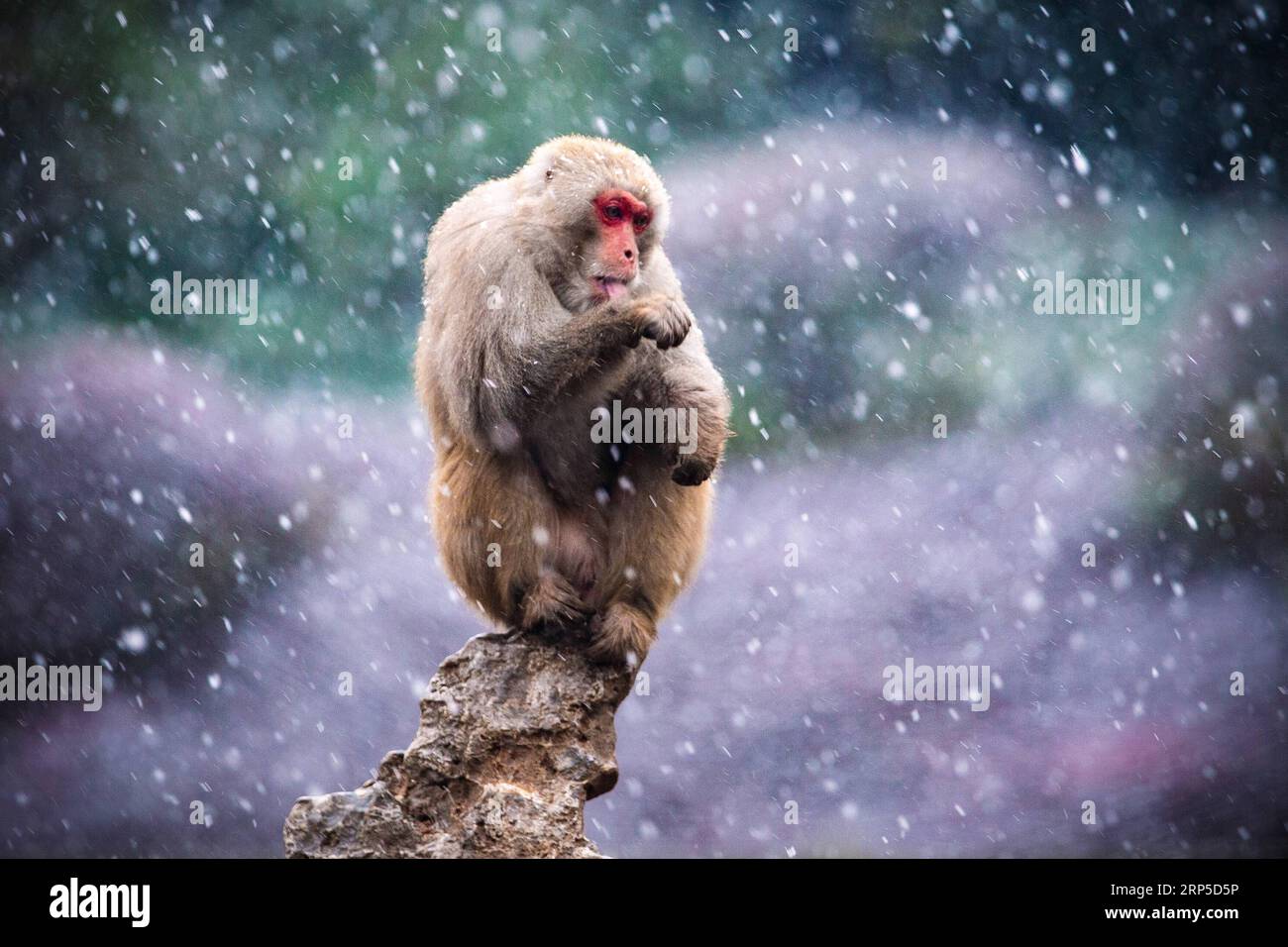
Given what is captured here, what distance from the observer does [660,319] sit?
4.75 metres

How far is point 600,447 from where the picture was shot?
5.40 meters

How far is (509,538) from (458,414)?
54cm

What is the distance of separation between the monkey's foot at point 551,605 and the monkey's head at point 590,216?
1121mm

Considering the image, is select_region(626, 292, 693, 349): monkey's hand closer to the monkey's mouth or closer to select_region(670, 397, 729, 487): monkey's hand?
the monkey's mouth

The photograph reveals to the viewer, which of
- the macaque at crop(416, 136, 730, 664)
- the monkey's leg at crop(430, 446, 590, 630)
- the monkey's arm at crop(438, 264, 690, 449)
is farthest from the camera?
the monkey's leg at crop(430, 446, 590, 630)

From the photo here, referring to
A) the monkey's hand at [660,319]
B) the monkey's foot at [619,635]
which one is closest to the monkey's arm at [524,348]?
the monkey's hand at [660,319]

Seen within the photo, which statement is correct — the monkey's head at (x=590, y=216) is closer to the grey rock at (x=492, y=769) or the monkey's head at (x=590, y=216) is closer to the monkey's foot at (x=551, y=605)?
the monkey's foot at (x=551, y=605)

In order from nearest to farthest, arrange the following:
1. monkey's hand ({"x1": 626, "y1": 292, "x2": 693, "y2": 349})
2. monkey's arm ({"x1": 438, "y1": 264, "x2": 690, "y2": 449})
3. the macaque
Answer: monkey's hand ({"x1": 626, "y1": 292, "x2": 693, "y2": 349}) < monkey's arm ({"x1": 438, "y1": 264, "x2": 690, "y2": 449}) < the macaque

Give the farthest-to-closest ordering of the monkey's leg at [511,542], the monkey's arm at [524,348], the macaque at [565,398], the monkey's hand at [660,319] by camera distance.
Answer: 1. the monkey's leg at [511,542]
2. the macaque at [565,398]
3. the monkey's arm at [524,348]
4. the monkey's hand at [660,319]

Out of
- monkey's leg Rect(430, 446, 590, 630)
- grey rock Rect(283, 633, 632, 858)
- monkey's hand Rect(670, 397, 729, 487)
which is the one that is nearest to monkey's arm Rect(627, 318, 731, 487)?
monkey's hand Rect(670, 397, 729, 487)

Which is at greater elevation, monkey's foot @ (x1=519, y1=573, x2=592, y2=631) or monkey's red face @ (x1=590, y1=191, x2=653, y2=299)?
monkey's red face @ (x1=590, y1=191, x2=653, y2=299)

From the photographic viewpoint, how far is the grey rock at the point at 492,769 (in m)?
4.94

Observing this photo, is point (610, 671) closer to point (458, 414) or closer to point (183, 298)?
point (458, 414)

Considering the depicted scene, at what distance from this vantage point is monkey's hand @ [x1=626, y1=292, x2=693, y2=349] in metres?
4.74
